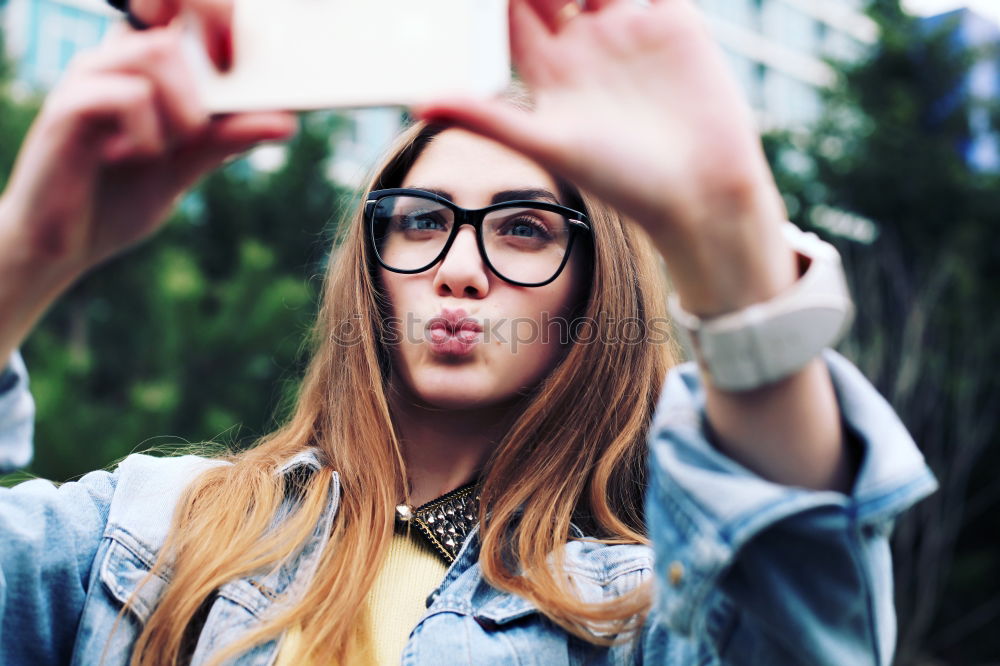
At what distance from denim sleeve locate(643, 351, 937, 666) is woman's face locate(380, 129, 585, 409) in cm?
57

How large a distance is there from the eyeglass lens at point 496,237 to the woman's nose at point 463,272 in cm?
3

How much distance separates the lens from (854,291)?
8.70 m

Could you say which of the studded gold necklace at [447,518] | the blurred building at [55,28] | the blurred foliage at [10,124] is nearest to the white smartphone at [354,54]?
the studded gold necklace at [447,518]

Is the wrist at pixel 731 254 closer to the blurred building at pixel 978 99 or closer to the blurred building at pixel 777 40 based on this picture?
the blurred building at pixel 978 99

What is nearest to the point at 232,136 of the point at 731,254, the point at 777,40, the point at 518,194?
the point at 731,254

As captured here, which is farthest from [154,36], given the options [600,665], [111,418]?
[111,418]

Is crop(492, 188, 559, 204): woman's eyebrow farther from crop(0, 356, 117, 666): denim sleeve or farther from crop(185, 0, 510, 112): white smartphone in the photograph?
crop(0, 356, 117, 666): denim sleeve

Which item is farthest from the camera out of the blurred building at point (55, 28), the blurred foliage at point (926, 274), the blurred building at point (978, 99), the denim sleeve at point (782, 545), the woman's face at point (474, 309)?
the blurred building at point (55, 28)

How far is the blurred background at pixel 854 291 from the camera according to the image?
20.7ft

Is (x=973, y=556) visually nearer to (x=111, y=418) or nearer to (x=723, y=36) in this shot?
(x=111, y=418)

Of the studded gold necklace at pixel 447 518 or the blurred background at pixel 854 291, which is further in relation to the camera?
the blurred background at pixel 854 291

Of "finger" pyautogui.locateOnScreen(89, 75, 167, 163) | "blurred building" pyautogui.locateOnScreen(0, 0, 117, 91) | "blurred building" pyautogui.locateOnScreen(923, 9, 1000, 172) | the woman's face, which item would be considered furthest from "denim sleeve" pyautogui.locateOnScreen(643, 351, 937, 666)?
"blurred building" pyautogui.locateOnScreen(0, 0, 117, 91)

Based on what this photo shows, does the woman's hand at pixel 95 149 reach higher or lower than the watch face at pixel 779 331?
higher

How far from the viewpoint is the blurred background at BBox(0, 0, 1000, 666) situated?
6324mm
